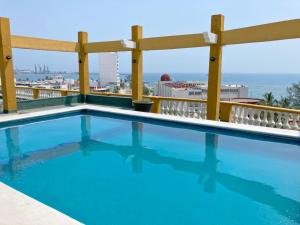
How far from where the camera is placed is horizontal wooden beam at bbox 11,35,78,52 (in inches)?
370

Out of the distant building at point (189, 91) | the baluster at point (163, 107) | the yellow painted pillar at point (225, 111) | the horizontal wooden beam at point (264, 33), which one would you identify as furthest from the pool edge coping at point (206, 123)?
the distant building at point (189, 91)

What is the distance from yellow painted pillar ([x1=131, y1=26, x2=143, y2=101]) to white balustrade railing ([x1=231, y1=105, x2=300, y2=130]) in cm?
403

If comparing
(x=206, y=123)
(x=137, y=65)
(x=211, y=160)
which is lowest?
(x=211, y=160)

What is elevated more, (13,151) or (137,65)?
(137,65)

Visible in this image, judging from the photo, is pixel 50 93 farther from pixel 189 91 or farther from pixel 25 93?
pixel 189 91

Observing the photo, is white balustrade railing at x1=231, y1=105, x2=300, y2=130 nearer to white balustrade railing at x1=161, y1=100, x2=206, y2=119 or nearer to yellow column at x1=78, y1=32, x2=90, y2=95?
white balustrade railing at x1=161, y1=100, x2=206, y2=119

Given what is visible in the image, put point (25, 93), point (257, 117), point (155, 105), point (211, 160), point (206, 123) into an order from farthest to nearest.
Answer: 1. point (25, 93)
2. point (155, 105)
3. point (206, 123)
4. point (257, 117)
5. point (211, 160)

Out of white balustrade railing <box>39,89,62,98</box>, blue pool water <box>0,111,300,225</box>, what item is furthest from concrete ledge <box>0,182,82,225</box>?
white balustrade railing <box>39,89,62,98</box>

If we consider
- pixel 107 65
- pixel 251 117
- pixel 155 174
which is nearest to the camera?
pixel 155 174

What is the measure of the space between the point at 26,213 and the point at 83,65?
32.3 feet

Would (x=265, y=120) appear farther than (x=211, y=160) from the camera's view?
Yes

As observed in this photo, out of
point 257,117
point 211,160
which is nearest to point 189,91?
point 257,117

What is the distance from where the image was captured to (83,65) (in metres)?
12.0

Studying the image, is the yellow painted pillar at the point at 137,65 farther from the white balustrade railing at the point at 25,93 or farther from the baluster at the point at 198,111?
the white balustrade railing at the point at 25,93
